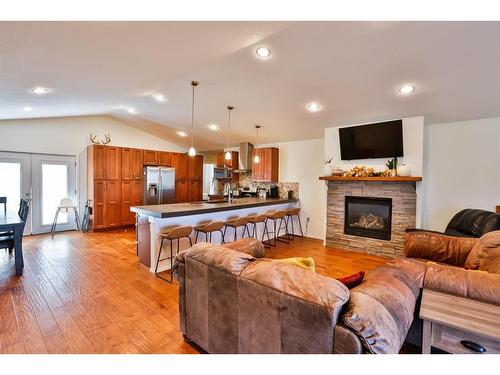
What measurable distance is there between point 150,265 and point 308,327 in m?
3.02

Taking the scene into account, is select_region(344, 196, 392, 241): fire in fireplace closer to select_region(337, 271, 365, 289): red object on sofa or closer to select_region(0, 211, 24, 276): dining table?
select_region(337, 271, 365, 289): red object on sofa

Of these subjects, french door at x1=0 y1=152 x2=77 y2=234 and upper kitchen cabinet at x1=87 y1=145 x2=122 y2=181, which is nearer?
french door at x1=0 y1=152 x2=77 y2=234

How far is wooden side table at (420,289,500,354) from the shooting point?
4.13 ft

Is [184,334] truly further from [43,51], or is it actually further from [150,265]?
[43,51]

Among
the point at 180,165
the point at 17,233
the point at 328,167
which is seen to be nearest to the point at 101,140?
the point at 180,165

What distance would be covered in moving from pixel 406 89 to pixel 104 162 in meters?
6.33

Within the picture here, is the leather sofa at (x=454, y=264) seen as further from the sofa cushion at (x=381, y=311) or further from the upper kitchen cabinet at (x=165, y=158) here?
the upper kitchen cabinet at (x=165, y=158)

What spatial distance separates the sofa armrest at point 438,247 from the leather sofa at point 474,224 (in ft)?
1.33

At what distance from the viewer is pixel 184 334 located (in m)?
2.03

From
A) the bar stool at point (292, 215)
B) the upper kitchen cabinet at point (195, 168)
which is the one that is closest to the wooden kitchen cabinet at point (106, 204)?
the upper kitchen cabinet at point (195, 168)

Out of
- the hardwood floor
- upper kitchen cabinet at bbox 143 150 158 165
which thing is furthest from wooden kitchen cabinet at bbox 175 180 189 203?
the hardwood floor

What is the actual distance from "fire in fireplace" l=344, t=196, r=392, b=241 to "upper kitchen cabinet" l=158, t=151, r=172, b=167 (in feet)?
16.6
